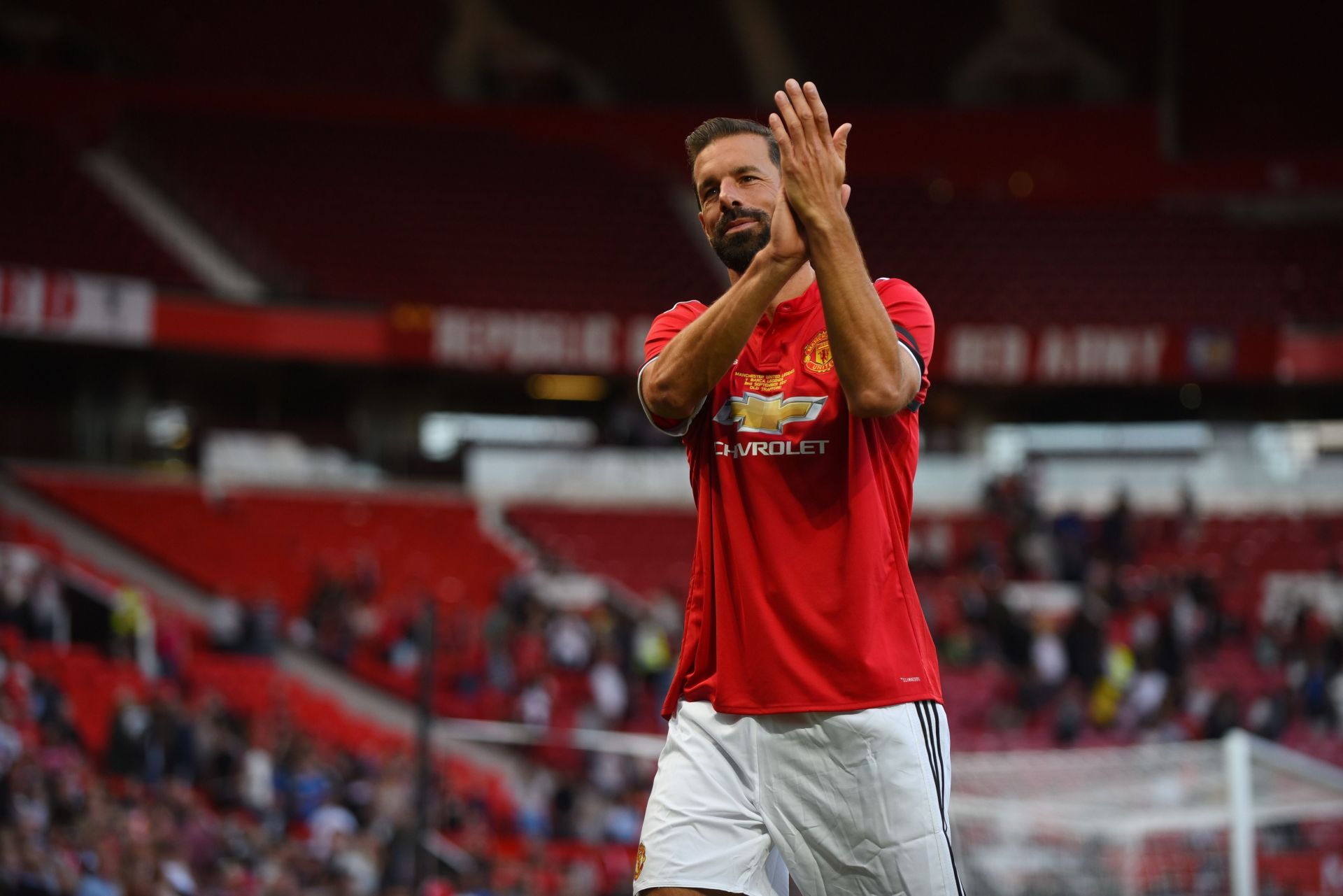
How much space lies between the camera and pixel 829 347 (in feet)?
8.76

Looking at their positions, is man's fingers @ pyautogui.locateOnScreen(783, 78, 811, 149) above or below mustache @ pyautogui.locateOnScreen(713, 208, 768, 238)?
above

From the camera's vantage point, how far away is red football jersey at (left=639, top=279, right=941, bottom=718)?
269 cm

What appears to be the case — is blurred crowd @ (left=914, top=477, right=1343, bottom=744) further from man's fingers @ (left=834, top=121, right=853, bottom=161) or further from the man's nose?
man's fingers @ (left=834, top=121, right=853, bottom=161)

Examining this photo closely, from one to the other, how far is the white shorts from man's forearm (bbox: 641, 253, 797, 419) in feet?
1.99

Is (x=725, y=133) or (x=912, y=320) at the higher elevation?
(x=725, y=133)

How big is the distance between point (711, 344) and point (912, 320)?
0.43 metres

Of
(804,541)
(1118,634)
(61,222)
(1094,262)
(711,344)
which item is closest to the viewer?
(711,344)

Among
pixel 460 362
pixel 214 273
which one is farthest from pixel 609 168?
pixel 214 273

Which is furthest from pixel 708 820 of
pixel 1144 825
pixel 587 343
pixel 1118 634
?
pixel 587 343

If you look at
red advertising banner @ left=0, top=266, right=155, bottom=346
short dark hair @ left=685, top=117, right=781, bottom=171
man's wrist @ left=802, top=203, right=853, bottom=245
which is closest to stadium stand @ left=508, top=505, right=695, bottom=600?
red advertising banner @ left=0, top=266, right=155, bottom=346

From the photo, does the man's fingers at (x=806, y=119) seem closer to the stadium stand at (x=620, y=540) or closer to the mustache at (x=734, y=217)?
the mustache at (x=734, y=217)

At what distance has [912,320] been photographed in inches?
110

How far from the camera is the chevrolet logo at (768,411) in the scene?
2.75m

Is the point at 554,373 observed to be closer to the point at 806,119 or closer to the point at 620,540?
the point at 620,540
